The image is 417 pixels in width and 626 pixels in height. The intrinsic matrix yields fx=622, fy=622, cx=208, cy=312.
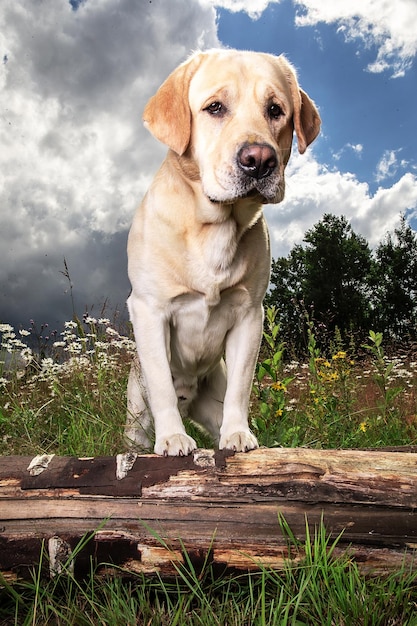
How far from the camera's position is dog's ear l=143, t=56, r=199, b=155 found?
3.12 m

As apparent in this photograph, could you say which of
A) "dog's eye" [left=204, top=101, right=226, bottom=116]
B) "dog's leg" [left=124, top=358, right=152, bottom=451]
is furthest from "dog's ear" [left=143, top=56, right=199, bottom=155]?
"dog's leg" [left=124, top=358, right=152, bottom=451]

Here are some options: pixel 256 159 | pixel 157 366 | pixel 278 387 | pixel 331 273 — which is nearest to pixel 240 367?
pixel 157 366

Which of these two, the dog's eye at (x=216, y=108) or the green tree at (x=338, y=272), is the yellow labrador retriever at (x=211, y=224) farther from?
the green tree at (x=338, y=272)

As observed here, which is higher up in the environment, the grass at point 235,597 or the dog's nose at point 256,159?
the dog's nose at point 256,159

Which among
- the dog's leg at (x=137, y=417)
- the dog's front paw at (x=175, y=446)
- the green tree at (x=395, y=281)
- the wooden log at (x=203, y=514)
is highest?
the green tree at (x=395, y=281)

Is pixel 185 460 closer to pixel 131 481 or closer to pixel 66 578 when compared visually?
pixel 131 481

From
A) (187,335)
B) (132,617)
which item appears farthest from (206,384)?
(132,617)

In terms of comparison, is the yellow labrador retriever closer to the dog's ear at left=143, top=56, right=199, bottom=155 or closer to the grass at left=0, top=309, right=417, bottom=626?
the dog's ear at left=143, top=56, right=199, bottom=155

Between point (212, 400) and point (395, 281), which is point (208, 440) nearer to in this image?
point (212, 400)

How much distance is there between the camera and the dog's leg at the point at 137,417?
4.08 meters

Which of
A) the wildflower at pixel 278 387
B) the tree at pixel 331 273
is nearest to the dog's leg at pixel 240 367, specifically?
the wildflower at pixel 278 387

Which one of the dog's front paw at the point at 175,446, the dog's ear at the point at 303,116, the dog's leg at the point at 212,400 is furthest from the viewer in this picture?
the dog's leg at the point at 212,400

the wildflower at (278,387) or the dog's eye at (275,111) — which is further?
the wildflower at (278,387)

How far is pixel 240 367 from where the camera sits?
3400 mm
